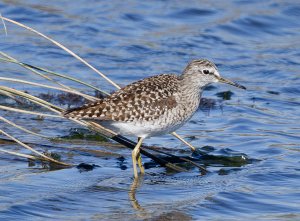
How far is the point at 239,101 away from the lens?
12547mm

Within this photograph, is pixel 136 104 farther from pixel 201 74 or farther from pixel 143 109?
pixel 201 74

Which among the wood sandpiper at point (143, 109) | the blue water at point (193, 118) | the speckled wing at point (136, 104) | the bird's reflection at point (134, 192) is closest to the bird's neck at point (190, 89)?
the wood sandpiper at point (143, 109)

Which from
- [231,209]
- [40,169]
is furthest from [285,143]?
Result: [40,169]

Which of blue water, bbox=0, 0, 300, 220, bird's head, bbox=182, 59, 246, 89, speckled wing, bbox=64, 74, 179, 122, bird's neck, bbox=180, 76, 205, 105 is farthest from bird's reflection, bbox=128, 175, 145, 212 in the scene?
bird's head, bbox=182, 59, 246, 89

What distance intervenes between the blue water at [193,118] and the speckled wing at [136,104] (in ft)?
2.20

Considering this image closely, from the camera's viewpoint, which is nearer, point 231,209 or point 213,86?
point 231,209

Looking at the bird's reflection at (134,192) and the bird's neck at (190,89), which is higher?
the bird's neck at (190,89)

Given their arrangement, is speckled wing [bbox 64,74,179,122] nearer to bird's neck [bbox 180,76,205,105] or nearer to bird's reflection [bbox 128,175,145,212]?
bird's neck [bbox 180,76,205,105]

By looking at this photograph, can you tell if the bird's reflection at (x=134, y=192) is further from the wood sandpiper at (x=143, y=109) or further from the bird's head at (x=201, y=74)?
the bird's head at (x=201, y=74)

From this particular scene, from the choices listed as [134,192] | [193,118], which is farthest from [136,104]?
[193,118]

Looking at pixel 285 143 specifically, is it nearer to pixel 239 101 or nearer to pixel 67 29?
pixel 239 101

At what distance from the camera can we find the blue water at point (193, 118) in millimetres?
8055

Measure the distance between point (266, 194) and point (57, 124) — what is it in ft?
11.0

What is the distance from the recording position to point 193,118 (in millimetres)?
11625
